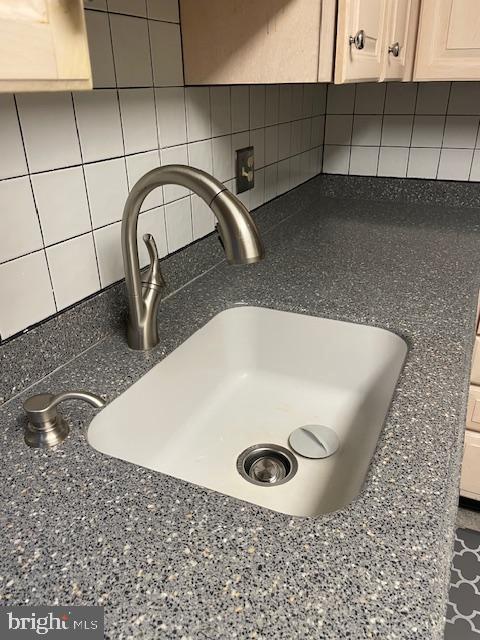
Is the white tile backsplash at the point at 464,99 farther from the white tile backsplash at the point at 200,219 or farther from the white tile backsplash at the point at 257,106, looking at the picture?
the white tile backsplash at the point at 200,219

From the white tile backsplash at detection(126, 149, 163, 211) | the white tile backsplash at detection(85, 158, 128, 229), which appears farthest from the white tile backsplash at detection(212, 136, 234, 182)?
the white tile backsplash at detection(85, 158, 128, 229)

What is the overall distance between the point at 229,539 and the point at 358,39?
0.83 metres

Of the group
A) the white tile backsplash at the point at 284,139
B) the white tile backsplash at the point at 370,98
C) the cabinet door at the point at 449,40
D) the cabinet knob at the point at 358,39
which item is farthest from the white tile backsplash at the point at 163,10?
the white tile backsplash at the point at 370,98

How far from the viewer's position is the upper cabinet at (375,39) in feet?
2.66

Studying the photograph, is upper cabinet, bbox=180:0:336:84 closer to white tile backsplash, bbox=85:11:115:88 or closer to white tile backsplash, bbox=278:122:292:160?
white tile backsplash, bbox=85:11:115:88

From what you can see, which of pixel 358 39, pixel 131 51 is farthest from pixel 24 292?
pixel 358 39

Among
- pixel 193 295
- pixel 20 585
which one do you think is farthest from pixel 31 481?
pixel 193 295

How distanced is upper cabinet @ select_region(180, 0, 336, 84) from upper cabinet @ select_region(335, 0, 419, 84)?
22 millimetres

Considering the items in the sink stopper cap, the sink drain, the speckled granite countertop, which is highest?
the speckled granite countertop

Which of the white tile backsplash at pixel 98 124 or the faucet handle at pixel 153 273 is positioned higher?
the white tile backsplash at pixel 98 124

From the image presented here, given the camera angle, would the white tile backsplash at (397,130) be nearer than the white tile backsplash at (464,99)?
No

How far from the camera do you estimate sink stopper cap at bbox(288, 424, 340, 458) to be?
0.81m

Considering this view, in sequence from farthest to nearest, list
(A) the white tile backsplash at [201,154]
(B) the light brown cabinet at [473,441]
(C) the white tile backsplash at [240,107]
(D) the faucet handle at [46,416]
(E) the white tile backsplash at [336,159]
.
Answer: (E) the white tile backsplash at [336,159], (B) the light brown cabinet at [473,441], (C) the white tile backsplash at [240,107], (A) the white tile backsplash at [201,154], (D) the faucet handle at [46,416]

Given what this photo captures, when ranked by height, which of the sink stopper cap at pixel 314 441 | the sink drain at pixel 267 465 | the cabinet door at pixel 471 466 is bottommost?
the cabinet door at pixel 471 466
